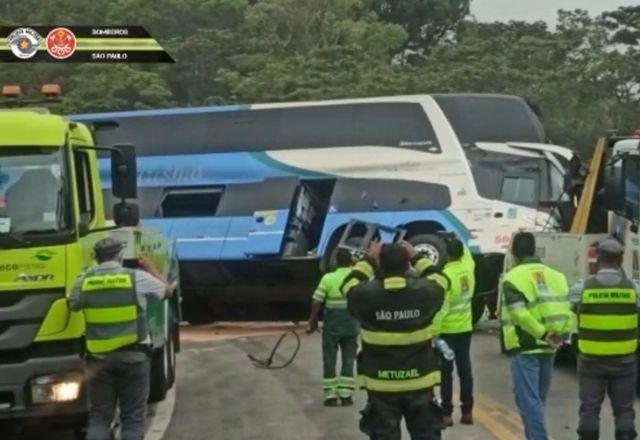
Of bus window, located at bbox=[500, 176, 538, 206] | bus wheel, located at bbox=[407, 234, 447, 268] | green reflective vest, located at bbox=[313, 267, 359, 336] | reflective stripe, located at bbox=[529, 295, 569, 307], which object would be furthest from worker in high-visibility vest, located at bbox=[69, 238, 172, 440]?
bus window, located at bbox=[500, 176, 538, 206]

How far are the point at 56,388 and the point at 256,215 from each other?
477 inches

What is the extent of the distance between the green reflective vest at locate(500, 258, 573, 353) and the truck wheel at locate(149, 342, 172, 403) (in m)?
4.79

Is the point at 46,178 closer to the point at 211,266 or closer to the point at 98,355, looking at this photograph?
the point at 98,355

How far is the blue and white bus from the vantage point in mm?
20562

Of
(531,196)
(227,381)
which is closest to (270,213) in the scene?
(531,196)

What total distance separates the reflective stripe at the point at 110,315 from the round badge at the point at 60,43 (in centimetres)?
2374

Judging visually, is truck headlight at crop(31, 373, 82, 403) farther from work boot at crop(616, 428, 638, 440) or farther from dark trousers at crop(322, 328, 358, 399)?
work boot at crop(616, 428, 638, 440)

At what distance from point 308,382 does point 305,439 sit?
13.4 ft

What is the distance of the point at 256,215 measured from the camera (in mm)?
21109

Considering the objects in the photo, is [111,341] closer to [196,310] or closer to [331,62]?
[196,310]

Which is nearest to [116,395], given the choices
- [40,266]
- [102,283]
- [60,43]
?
[102,283]

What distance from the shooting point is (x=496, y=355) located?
17156 mm

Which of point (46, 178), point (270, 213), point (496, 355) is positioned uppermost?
point (46, 178)

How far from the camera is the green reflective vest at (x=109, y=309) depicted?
A: 8586mm
